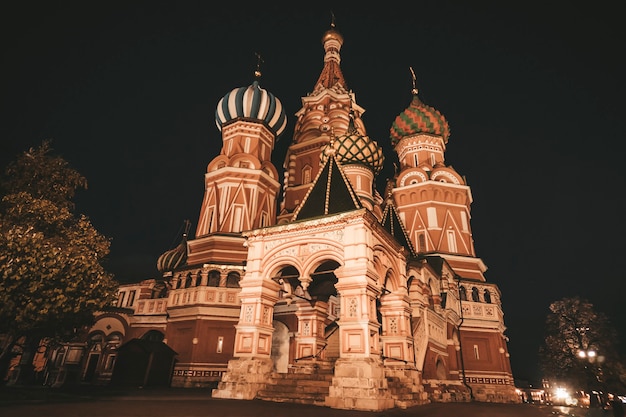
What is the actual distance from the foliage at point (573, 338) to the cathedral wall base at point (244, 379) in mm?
22112

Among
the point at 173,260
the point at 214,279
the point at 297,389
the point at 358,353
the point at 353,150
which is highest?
the point at 353,150

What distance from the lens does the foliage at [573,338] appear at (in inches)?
961

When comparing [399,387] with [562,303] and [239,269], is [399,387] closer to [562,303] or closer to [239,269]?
[239,269]

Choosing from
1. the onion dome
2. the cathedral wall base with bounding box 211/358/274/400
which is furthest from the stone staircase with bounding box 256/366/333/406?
the onion dome

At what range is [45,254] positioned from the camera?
10.1 metres

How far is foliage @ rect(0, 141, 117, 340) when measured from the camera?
384 inches

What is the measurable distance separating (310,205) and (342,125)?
18725mm

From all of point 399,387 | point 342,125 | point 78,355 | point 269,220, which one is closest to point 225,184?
point 269,220

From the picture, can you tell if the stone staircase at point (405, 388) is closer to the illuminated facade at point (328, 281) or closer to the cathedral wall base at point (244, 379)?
the illuminated facade at point (328, 281)

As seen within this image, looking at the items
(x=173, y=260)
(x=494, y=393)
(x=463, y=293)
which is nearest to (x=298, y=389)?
(x=494, y=393)

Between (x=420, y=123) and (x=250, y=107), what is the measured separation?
44.7ft

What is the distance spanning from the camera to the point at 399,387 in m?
11.4

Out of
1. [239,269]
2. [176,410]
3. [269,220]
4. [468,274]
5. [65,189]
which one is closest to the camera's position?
[176,410]

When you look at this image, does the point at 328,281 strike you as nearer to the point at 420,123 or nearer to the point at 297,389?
the point at 297,389
